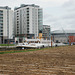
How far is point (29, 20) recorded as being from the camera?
86.6 meters

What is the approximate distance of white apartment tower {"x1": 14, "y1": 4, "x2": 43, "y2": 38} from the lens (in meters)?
86.5

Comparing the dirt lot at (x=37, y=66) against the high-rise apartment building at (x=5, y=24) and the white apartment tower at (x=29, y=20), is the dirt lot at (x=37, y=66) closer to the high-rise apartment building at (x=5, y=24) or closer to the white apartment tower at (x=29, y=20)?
the high-rise apartment building at (x=5, y=24)

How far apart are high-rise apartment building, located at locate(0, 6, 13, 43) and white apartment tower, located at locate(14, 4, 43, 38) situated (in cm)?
927

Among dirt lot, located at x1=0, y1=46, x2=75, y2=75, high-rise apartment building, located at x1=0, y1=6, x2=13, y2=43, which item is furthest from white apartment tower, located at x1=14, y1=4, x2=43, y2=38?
dirt lot, located at x1=0, y1=46, x2=75, y2=75

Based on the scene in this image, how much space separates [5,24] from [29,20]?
13.8m

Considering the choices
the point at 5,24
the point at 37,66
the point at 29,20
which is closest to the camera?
the point at 37,66

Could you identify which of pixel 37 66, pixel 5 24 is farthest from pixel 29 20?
pixel 37 66

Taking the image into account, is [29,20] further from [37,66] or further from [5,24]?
[37,66]

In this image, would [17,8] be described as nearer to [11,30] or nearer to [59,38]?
[11,30]

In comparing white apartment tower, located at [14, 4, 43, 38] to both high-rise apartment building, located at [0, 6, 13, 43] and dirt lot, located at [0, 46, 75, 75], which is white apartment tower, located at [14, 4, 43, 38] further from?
dirt lot, located at [0, 46, 75, 75]

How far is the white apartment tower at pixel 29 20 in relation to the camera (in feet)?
284

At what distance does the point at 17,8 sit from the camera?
9656 cm

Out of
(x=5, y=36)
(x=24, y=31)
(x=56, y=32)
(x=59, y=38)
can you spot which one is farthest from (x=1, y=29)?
(x=56, y=32)

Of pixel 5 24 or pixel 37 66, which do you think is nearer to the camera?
pixel 37 66
